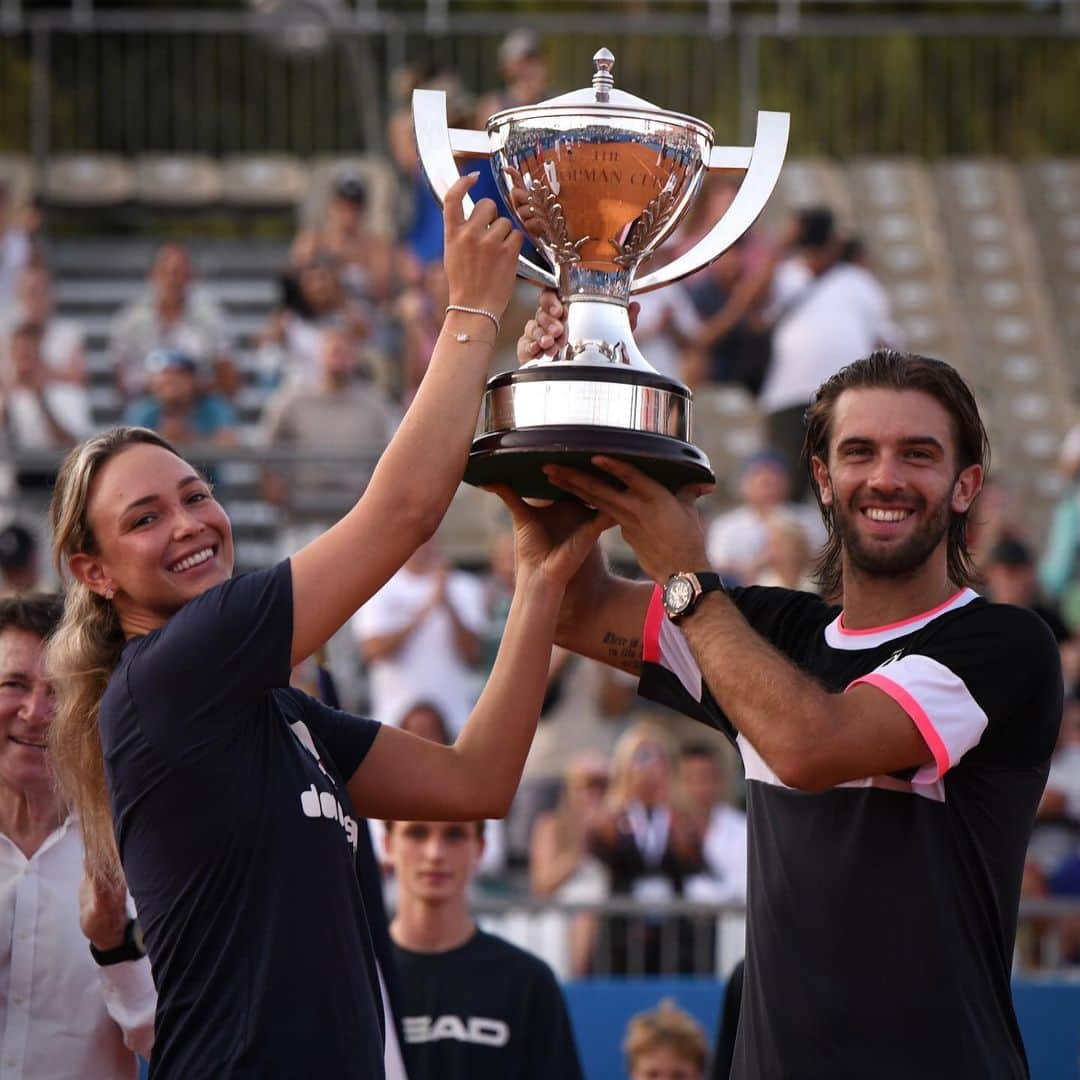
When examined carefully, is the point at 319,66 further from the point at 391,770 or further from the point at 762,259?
the point at 391,770

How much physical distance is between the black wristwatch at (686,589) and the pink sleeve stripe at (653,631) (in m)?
0.38

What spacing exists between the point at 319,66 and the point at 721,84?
330 centimetres

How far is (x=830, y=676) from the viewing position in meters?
4.11

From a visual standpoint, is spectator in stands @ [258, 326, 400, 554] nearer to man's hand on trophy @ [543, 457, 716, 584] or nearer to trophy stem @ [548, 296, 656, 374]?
trophy stem @ [548, 296, 656, 374]

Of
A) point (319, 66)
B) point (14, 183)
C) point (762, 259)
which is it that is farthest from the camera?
point (319, 66)

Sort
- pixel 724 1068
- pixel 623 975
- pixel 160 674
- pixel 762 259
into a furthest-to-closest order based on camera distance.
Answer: pixel 762 259 < pixel 623 975 < pixel 724 1068 < pixel 160 674

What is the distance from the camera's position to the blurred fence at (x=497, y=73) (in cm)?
1520

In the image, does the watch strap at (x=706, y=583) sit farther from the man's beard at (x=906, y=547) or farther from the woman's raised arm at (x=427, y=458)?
the woman's raised arm at (x=427, y=458)

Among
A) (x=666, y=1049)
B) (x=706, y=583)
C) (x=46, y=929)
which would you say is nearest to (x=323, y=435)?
(x=666, y=1049)

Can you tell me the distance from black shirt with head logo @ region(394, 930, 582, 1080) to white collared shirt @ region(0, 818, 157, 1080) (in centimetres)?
136

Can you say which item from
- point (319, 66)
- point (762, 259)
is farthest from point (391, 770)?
point (319, 66)

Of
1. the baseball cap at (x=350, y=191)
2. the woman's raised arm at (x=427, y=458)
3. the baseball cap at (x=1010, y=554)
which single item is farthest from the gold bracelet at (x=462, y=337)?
the baseball cap at (x=350, y=191)

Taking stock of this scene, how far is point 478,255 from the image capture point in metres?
4.00

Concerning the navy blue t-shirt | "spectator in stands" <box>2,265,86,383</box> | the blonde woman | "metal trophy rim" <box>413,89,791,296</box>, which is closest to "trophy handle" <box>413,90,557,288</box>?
"metal trophy rim" <box>413,89,791,296</box>
